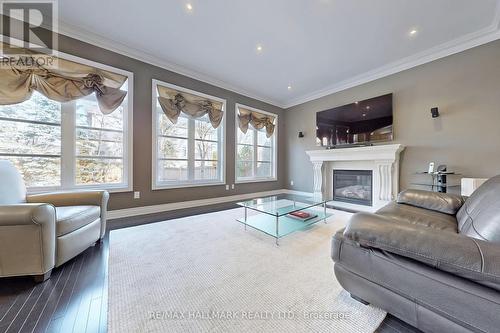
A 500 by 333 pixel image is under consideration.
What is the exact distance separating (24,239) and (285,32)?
358cm

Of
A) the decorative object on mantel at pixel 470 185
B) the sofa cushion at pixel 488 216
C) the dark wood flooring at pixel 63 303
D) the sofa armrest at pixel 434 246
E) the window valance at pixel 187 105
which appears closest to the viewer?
the sofa armrest at pixel 434 246

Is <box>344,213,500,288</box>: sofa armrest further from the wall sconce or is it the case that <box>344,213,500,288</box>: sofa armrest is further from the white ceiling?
the wall sconce

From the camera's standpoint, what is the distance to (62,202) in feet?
6.81

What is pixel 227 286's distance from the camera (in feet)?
4.69

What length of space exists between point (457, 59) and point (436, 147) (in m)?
1.39

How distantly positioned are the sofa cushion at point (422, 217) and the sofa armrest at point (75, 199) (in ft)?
9.75

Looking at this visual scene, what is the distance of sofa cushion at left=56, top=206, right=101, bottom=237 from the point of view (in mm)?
1631

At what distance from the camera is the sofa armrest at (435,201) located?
186 cm

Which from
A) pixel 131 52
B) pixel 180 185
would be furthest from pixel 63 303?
pixel 131 52

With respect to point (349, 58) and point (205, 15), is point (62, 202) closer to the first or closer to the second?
point (205, 15)

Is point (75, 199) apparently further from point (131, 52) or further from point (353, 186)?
point (353, 186)

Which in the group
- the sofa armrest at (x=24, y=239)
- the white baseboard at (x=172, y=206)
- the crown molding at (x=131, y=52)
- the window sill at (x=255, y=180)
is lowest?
the white baseboard at (x=172, y=206)

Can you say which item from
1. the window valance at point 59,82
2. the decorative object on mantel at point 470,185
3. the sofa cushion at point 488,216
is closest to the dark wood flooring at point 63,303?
the sofa cushion at point 488,216

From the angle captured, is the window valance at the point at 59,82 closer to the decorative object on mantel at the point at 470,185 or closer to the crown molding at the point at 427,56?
the crown molding at the point at 427,56
